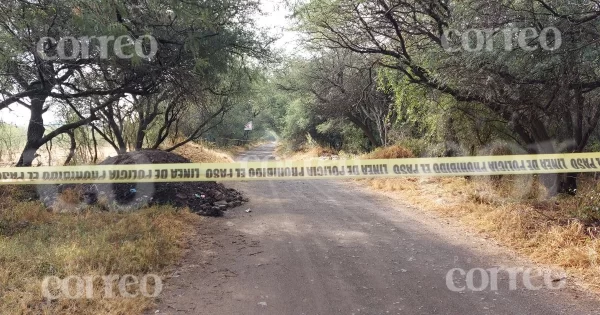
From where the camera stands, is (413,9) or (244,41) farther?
(244,41)

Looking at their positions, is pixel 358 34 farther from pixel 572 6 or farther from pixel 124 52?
pixel 124 52

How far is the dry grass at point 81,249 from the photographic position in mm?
3664

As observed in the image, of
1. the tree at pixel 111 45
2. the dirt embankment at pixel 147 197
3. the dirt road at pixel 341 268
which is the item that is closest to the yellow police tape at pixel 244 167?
the dirt embankment at pixel 147 197

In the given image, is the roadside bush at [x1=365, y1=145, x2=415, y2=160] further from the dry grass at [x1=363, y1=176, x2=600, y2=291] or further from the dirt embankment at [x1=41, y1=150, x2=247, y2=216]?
the dirt embankment at [x1=41, y1=150, x2=247, y2=216]

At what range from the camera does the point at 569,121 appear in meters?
8.27

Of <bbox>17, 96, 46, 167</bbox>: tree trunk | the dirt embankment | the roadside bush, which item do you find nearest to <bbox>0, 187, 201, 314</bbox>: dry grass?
the dirt embankment

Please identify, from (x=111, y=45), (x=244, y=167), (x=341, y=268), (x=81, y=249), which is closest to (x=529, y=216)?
(x=341, y=268)

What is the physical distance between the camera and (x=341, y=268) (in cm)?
486

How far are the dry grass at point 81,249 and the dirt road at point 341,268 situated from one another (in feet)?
1.30

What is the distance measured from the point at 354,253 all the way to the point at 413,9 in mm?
5364

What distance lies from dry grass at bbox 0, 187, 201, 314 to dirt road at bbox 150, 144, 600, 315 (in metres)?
0.40

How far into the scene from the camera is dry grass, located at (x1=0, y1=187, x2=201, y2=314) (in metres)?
3.66

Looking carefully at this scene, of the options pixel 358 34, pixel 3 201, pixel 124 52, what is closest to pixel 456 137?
pixel 358 34

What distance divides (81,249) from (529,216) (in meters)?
6.85
